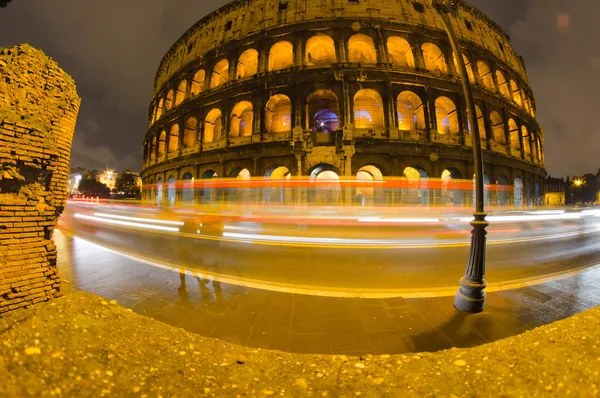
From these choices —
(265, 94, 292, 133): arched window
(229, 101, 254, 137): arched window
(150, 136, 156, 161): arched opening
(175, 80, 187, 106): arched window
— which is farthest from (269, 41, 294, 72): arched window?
(150, 136, 156, 161): arched opening

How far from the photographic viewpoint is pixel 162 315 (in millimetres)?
3609

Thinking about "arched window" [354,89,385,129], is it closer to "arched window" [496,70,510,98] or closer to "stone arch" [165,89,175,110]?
"arched window" [496,70,510,98]

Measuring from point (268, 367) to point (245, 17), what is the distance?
2800cm

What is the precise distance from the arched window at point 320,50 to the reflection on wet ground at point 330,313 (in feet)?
66.7

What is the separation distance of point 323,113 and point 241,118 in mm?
8370

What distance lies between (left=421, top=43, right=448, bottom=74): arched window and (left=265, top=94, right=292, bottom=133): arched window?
13005mm

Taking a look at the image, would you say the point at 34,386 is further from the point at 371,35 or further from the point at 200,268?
the point at 371,35

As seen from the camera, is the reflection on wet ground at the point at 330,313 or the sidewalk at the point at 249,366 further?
the reflection on wet ground at the point at 330,313

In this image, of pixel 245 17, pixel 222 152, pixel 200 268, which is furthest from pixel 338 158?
pixel 245 17

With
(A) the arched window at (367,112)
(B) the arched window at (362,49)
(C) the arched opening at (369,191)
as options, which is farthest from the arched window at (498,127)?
(C) the arched opening at (369,191)

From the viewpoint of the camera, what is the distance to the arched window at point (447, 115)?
19.3 meters

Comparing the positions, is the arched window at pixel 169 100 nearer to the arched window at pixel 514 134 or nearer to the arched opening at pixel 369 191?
the arched opening at pixel 369 191

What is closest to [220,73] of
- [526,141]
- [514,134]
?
[514,134]

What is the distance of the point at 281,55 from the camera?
21422mm
